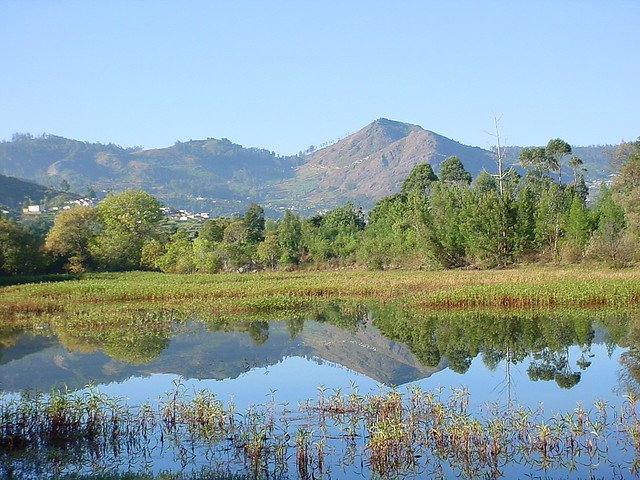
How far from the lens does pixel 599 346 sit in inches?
786

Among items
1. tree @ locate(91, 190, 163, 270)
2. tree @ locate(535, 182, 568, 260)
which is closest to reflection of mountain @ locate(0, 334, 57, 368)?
tree @ locate(91, 190, 163, 270)

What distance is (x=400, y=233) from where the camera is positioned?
51.8m

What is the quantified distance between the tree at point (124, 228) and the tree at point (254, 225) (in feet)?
28.1

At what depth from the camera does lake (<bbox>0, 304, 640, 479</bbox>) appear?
1047 cm

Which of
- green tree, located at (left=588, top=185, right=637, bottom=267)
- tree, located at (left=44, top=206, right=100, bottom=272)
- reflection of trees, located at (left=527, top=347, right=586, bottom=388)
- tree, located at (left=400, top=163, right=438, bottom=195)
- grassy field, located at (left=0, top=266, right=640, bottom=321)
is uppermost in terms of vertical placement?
tree, located at (left=400, top=163, right=438, bottom=195)

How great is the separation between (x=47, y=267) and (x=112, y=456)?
43.1 m

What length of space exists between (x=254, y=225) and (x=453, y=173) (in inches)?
837

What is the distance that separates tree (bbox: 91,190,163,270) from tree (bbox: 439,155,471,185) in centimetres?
2937

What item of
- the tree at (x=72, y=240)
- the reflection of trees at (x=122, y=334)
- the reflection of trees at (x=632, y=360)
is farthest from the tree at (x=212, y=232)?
Answer: the reflection of trees at (x=632, y=360)

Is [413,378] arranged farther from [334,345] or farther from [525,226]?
[525,226]

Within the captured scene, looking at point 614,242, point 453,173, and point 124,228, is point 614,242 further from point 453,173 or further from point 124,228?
point 124,228

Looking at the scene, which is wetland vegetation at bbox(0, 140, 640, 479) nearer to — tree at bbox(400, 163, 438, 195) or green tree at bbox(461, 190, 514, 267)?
green tree at bbox(461, 190, 514, 267)

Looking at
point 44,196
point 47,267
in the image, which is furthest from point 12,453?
point 44,196

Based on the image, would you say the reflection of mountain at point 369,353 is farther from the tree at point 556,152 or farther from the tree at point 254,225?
the tree at point 556,152
